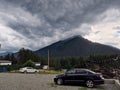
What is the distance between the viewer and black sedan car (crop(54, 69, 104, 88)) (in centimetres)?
2048

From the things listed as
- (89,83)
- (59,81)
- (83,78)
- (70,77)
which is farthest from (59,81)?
(89,83)

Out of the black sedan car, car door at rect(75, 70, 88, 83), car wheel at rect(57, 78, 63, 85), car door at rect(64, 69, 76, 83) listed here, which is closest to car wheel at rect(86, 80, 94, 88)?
the black sedan car

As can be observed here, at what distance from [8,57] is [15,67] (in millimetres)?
75820

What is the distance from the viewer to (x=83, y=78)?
21016 mm

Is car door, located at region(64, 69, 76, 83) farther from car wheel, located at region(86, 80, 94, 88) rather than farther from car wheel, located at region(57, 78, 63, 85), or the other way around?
car wheel, located at region(86, 80, 94, 88)

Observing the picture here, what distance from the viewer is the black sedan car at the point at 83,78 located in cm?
2048

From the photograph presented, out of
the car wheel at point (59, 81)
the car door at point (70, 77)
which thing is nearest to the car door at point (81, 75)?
the car door at point (70, 77)

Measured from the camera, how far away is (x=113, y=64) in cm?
3862

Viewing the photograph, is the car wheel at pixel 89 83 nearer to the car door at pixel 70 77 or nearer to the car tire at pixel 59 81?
the car door at pixel 70 77

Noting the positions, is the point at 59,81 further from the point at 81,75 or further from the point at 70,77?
the point at 81,75

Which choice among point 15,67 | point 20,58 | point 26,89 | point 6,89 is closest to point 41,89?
point 26,89

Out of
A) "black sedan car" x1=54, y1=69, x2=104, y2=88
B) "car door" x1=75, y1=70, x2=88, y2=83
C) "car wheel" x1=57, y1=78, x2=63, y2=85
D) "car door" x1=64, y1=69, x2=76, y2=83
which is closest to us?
"black sedan car" x1=54, y1=69, x2=104, y2=88

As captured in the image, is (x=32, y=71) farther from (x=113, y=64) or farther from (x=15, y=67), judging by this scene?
(x=113, y=64)

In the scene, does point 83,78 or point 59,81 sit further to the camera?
point 59,81
